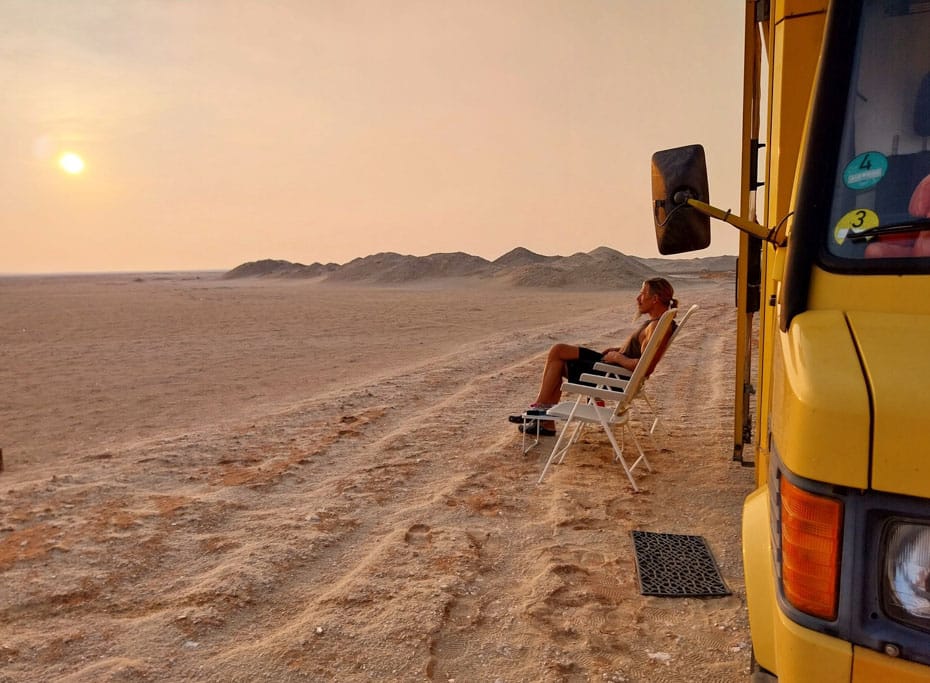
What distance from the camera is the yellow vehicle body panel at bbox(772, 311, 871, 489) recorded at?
142 centimetres

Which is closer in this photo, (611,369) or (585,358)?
(611,369)

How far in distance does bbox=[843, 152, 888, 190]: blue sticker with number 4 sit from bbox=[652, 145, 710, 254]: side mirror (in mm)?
630

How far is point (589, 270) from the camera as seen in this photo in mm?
54000

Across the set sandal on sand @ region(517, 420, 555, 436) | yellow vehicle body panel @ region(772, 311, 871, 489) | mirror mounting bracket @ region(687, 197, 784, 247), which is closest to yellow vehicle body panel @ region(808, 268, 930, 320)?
yellow vehicle body panel @ region(772, 311, 871, 489)

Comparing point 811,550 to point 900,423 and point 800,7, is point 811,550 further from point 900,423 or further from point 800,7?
point 800,7

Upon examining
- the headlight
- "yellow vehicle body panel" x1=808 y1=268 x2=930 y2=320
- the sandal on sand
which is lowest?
the sandal on sand

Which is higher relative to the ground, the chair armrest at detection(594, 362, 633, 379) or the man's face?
the man's face

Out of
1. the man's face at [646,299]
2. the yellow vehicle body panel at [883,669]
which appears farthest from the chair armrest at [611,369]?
the yellow vehicle body panel at [883,669]

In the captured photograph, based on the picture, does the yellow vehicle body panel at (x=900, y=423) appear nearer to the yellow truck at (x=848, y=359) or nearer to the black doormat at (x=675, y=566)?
the yellow truck at (x=848, y=359)

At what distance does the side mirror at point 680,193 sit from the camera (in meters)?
2.57

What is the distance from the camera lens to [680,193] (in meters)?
2.57

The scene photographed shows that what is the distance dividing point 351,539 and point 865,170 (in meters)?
3.41

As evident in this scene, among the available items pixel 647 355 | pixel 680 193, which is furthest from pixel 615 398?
pixel 680 193

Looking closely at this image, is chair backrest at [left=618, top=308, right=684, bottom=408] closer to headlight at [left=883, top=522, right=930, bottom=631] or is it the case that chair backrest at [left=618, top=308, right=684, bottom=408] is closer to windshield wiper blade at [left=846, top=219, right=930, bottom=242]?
windshield wiper blade at [left=846, top=219, right=930, bottom=242]
